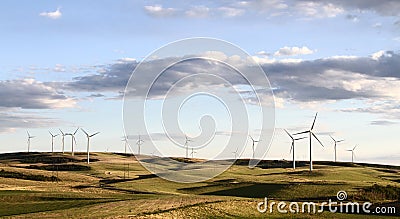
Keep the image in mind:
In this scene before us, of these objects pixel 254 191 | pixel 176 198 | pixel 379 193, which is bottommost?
pixel 254 191

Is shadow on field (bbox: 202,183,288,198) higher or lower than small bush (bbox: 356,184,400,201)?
lower

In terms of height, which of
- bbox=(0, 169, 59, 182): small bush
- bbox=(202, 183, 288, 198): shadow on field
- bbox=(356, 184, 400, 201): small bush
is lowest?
bbox=(0, 169, 59, 182): small bush

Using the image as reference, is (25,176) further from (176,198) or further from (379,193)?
(379,193)

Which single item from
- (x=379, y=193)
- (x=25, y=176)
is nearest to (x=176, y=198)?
(x=379, y=193)

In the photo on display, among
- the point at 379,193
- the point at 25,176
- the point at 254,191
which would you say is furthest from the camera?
the point at 25,176

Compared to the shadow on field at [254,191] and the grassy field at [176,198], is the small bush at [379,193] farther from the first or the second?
the shadow on field at [254,191]

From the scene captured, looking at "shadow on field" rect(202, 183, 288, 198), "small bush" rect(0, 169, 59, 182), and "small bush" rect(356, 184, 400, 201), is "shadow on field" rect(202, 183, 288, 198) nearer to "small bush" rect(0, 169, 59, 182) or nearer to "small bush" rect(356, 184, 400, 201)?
"small bush" rect(356, 184, 400, 201)

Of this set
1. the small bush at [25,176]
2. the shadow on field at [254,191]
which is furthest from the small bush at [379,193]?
the small bush at [25,176]

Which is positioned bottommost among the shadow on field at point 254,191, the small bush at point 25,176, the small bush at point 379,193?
the small bush at point 25,176

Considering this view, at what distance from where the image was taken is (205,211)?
166 feet

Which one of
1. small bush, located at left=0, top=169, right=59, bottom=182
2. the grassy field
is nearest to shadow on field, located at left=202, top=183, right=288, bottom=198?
the grassy field

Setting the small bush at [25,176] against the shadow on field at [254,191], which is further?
the small bush at [25,176]

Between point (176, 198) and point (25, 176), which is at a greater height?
point (176, 198)

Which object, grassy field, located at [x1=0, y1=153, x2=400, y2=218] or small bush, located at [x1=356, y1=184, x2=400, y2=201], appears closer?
grassy field, located at [x1=0, y1=153, x2=400, y2=218]
